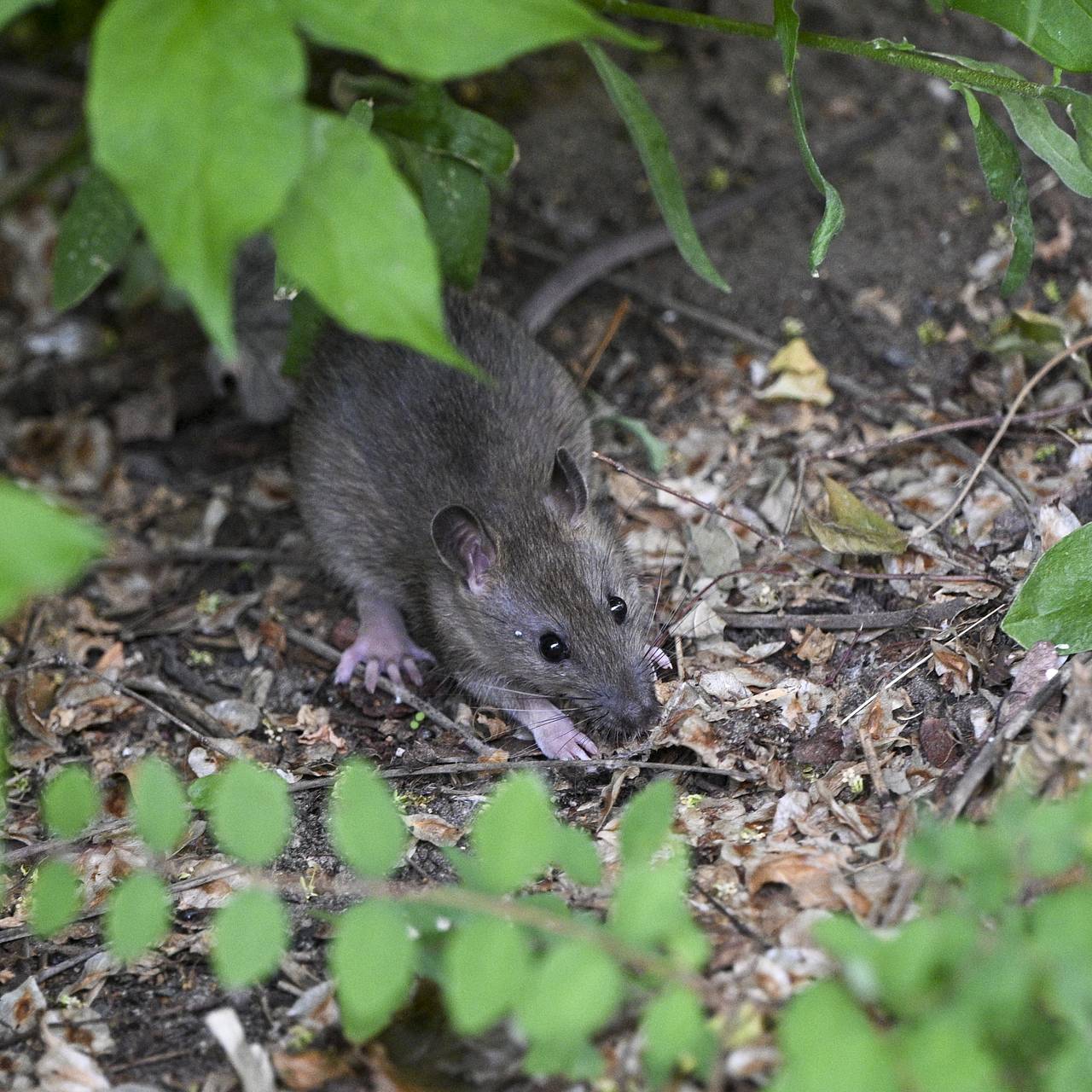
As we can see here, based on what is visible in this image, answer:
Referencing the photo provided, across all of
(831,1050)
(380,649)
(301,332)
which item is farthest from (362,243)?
(380,649)

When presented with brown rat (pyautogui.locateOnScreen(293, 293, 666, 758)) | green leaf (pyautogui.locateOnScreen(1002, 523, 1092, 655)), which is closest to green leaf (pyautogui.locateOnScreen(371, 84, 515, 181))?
brown rat (pyautogui.locateOnScreen(293, 293, 666, 758))

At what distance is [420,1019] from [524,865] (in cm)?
98

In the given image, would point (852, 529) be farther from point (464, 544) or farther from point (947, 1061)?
point (947, 1061)

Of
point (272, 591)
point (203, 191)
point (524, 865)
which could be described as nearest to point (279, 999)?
point (524, 865)

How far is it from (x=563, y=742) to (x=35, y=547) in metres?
2.82

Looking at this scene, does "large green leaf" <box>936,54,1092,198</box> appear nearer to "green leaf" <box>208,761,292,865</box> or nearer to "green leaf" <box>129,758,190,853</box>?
"green leaf" <box>208,761,292,865</box>

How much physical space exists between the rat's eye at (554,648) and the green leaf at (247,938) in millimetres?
2469

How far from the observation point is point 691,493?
18.0ft

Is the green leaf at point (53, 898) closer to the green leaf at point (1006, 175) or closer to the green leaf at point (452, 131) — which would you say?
the green leaf at point (452, 131)

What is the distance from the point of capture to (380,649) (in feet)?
17.2

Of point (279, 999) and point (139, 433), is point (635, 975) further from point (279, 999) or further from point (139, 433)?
point (139, 433)

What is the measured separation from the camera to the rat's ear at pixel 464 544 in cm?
484

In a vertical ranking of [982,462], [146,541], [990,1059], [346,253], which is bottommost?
[146,541]

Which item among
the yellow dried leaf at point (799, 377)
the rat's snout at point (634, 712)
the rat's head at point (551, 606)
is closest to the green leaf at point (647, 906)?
the rat's snout at point (634, 712)
